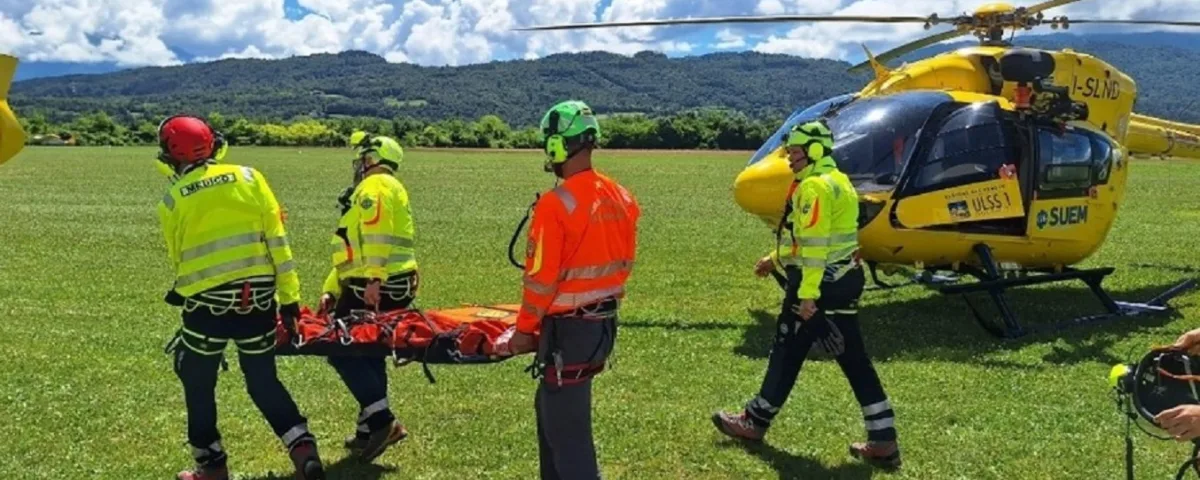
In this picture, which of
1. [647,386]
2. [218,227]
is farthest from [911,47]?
[218,227]

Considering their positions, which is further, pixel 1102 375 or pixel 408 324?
pixel 1102 375

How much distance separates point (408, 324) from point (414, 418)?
1.56 m

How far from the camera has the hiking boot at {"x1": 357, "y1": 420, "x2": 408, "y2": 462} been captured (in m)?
5.94

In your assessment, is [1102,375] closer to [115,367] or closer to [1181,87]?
[115,367]

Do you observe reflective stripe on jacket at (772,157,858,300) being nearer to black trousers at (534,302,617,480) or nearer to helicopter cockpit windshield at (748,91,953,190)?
black trousers at (534,302,617,480)

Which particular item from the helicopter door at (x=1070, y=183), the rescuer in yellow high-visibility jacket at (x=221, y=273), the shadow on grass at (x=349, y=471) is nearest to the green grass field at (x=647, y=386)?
the shadow on grass at (x=349, y=471)

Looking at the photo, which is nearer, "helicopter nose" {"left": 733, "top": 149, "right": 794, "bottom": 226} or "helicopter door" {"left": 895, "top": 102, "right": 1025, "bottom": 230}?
"helicopter nose" {"left": 733, "top": 149, "right": 794, "bottom": 226}

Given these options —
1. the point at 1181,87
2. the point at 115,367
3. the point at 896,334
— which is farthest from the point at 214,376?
the point at 1181,87

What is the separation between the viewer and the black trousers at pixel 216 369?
5016 mm

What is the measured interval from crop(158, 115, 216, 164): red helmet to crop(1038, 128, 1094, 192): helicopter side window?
807 centimetres

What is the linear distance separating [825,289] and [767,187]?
3181mm

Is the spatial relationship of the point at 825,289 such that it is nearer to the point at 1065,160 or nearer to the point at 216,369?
the point at 216,369

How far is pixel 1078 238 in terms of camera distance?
10.4 metres

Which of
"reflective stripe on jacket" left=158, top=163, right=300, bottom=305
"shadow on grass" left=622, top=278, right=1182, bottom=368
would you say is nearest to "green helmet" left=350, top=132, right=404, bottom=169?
"reflective stripe on jacket" left=158, top=163, right=300, bottom=305
